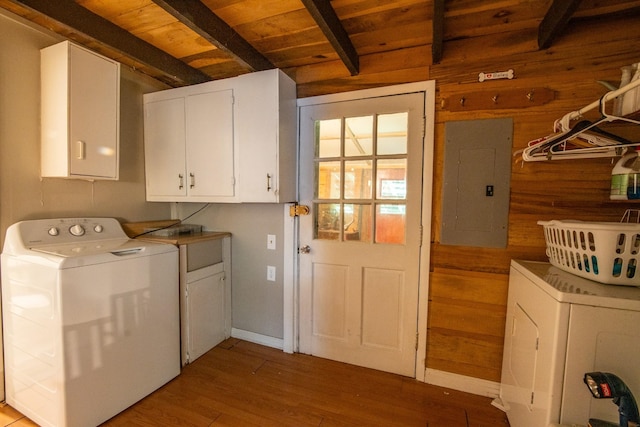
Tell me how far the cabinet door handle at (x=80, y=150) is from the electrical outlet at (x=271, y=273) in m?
1.43

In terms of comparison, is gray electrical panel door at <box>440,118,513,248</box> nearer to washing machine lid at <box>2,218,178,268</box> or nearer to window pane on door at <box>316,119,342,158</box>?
window pane on door at <box>316,119,342,158</box>

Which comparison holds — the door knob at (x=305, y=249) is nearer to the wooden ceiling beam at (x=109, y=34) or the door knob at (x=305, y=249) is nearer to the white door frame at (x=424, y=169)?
the white door frame at (x=424, y=169)

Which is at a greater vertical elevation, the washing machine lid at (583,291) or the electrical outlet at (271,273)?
the washing machine lid at (583,291)

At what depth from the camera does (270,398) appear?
5.73 ft

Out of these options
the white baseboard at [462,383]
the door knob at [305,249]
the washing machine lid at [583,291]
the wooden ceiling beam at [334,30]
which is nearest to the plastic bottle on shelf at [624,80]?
the washing machine lid at [583,291]

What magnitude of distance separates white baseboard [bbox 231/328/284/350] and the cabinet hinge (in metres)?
1.06

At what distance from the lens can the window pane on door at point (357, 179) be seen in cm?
197

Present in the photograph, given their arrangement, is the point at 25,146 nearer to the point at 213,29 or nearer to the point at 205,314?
the point at 213,29

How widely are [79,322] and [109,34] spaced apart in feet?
5.38

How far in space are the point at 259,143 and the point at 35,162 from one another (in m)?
1.36

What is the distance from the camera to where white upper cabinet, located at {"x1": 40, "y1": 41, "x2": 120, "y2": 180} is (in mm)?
1637

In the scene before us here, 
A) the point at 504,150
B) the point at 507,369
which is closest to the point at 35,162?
the point at 504,150

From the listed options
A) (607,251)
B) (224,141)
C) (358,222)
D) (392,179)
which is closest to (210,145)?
(224,141)

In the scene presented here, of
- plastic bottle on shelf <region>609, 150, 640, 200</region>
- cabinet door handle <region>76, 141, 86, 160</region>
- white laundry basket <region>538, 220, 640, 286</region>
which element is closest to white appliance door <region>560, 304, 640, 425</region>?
white laundry basket <region>538, 220, 640, 286</region>
